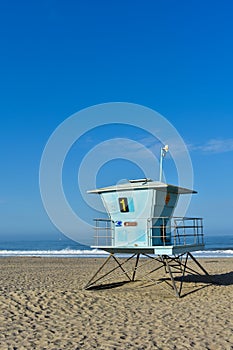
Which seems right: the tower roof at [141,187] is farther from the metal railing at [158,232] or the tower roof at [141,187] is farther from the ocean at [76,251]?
the ocean at [76,251]

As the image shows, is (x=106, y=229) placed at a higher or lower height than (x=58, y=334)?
higher

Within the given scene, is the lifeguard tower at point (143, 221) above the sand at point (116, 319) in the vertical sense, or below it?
above

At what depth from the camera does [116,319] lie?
32.9 feet

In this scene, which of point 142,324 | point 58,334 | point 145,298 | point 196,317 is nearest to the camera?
point 58,334

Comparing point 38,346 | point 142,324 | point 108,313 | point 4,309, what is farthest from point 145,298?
point 38,346

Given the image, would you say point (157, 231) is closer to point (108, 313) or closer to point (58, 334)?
point (108, 313)

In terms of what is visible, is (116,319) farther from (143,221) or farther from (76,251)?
(76,251)

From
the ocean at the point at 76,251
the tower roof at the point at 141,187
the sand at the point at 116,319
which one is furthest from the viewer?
the ocean at the point at 76,251

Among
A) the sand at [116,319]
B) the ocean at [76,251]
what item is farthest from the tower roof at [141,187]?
the ocean at [76,251]

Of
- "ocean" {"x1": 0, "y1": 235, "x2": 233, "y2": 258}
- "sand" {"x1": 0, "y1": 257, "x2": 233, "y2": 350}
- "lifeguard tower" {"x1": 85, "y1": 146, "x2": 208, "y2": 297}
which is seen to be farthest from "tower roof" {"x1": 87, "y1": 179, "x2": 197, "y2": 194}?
"ocean" {"x1": 0, "y1": 235, "x2": 233, "y2": 258}

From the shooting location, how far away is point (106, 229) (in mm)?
13930

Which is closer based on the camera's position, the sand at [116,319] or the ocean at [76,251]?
the sand at [116,319]

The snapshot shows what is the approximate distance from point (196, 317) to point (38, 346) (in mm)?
4258

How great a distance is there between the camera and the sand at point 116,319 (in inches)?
317
